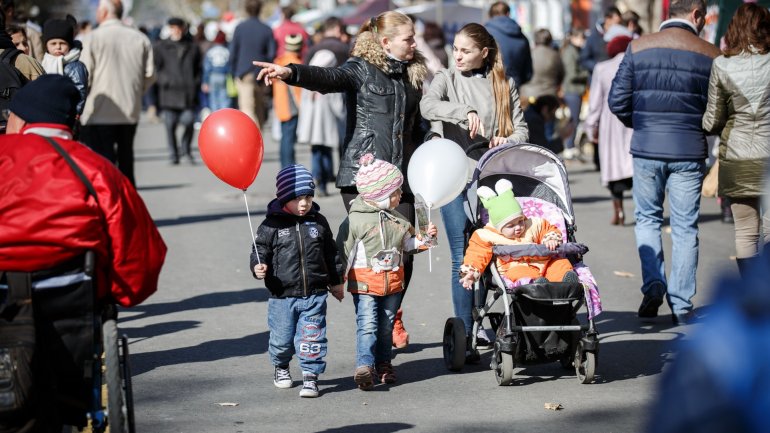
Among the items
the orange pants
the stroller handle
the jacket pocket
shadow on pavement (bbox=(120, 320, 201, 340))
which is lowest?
shadow on pavement (bbox=(120, 320, 201, 340))

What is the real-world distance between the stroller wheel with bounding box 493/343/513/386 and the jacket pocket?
1.57 meters

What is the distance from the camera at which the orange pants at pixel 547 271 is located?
7.20m

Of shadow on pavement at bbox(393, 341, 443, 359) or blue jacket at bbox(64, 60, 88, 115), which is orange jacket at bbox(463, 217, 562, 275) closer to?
shadow on pavement at bbox(393, 341, 443, 359)

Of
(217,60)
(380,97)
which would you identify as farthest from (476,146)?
(217,60)

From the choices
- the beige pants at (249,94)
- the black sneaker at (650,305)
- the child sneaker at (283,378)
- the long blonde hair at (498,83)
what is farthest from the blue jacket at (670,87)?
the beige pants at (249,94)

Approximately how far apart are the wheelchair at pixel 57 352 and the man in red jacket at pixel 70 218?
0.07 metres

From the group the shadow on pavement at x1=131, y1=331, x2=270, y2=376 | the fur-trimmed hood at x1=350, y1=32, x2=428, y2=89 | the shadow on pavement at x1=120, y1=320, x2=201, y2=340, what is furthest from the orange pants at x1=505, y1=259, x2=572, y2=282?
the shadow on pavement at x1=120, y1=320, x2=201, y2=340

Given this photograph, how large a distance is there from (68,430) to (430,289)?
4483mm

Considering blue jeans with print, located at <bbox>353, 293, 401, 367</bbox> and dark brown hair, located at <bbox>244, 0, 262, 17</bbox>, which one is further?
dark brown hair, located at <bbox>244, 0, 262, 17</bbox>

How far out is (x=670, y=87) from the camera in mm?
8773

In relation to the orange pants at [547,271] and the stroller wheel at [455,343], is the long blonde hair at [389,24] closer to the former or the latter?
the orange pants at [547,271]

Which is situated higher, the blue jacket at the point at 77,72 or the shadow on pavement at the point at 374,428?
the blue jacket at the point at 77,72

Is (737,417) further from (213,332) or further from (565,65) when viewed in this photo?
(565,65)

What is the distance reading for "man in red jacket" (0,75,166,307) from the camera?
15.7 ft
